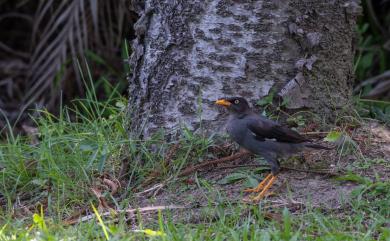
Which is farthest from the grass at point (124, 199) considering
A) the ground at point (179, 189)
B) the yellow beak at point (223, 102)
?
the yellow beak at point (223, 102)

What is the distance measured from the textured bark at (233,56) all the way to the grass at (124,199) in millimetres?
290

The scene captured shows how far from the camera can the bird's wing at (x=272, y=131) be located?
5.17 m

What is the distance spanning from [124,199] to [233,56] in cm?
127

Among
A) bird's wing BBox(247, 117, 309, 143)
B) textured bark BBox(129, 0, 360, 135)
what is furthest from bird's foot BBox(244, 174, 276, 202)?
textured bark BBox(129, 0, 360, 135)

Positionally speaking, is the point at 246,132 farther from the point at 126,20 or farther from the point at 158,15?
the point at 126,20

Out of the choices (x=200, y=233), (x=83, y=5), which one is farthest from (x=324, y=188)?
(x=83, y=5)

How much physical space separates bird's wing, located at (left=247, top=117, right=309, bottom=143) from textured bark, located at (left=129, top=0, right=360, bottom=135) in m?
0.40

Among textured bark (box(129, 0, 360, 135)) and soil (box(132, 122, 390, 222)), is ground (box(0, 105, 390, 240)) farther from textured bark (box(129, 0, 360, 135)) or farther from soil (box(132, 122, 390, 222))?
textured bark (box(129, 0, 360, 135))

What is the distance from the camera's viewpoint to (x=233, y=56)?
220 inches

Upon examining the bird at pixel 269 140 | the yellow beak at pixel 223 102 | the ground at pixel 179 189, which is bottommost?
the ground at pixel 179 189

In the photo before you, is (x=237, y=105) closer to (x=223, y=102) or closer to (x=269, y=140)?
(x=223, y=102)

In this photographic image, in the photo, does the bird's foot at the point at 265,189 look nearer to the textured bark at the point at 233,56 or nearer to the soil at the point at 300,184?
the soil at the point at 300,184

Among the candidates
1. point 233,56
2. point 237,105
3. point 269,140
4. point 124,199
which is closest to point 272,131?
point 269,140

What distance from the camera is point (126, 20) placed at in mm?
9414
